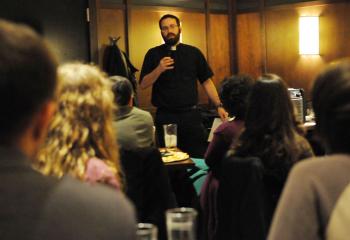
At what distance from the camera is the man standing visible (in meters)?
4.62

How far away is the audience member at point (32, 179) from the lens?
2.93ft

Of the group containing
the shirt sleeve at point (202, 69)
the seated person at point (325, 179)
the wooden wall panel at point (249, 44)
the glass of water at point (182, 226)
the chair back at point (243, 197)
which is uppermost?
the wooden wall panel at point (249, 44)

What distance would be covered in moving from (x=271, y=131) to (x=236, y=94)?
503 millimetres

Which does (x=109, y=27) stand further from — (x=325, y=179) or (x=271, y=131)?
(x=325, y=179)

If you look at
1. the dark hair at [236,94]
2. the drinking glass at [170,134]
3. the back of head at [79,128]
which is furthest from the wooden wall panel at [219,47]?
the back of head at [79,128]

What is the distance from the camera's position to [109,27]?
5.30 metres

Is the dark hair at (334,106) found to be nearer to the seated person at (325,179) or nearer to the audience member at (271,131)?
the seated person at (325,179)

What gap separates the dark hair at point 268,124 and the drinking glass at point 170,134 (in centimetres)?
108

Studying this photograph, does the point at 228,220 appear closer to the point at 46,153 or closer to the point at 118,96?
the point at 118,96

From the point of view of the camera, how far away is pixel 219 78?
6164 mm

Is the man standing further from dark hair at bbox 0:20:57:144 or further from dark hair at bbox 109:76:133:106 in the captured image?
dark hair at bbox 0:20:57:144

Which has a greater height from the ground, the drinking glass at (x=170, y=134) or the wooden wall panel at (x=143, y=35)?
the wooden wall panel at (x=143, y=35)

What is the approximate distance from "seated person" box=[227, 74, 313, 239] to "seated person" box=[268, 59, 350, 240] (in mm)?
1086

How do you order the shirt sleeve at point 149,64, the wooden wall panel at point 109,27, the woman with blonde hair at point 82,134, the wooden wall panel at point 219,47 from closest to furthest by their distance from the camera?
the woman with blonde hair at point 82,134
the shirt sleeve at point 149,64
the wooden wall panel at point 109,27
the wooden wall panel at point 219,47
